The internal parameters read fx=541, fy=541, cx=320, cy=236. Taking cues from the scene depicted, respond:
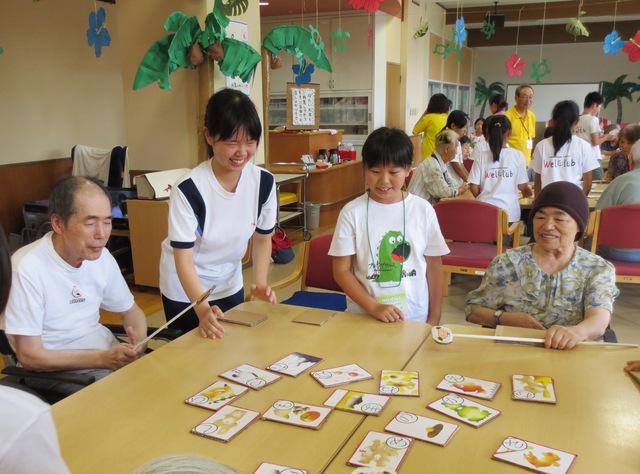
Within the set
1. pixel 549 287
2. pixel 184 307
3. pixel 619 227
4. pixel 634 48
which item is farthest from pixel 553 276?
pixel 634 48

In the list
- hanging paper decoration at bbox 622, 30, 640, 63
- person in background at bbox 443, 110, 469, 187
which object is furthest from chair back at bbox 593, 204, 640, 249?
hanging paper decoration at bbox 622, 30, 640, 63

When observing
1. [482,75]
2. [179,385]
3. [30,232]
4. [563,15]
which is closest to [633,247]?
[179,385]

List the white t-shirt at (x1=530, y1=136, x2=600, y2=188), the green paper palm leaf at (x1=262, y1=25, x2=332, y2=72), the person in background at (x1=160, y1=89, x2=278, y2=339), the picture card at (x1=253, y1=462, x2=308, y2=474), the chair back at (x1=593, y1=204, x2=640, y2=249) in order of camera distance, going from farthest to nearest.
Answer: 1. the green paper palm leaf at (x1=262, y1=25, x2=332, y2=72)
2. the white t-shirt at (x1=530, y1=136, x2=600, y2=188)
3. the chair back at (x1=593, y1=204, x2=640, y2=249)
4. the person in background at (x1=160, y1=89, x2=278, y2=339)
5. the picture card at (x1=253, y1=462, x2=308, y2=474)

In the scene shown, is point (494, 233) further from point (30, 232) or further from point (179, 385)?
point (30, 232)

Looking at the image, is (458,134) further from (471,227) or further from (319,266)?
(319,266)

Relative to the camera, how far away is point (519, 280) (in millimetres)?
1930

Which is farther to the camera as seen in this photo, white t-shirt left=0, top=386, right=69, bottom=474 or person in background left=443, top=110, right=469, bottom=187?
person in background left=443, top=110, right=469, bottom=187

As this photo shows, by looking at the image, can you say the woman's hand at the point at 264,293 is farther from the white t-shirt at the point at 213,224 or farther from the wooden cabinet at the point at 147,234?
the wooden cabinet at the point at 147,234

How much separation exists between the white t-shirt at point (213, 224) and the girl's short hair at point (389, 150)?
1.30ft

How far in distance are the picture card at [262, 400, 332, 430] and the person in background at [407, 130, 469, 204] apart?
3.00m

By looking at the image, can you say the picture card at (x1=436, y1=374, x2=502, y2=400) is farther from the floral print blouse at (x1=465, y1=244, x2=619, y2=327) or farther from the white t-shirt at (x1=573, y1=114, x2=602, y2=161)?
the white t-shirt at (x1=573, y1=114, x2=602, y2=161)

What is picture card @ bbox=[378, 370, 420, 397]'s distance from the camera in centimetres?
135

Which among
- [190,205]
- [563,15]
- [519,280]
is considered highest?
[563,15]

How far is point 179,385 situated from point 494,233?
8.54 feet
